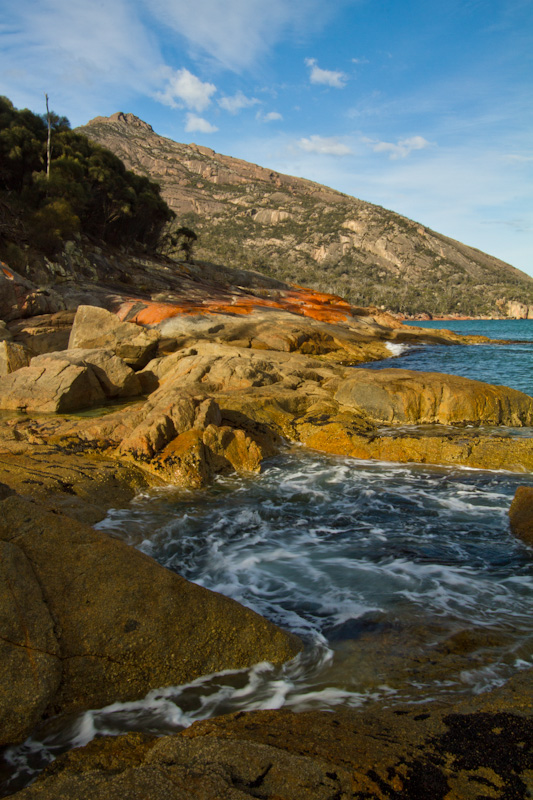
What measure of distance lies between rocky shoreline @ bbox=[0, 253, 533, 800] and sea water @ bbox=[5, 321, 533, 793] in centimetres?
23

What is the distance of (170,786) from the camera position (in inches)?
79.9

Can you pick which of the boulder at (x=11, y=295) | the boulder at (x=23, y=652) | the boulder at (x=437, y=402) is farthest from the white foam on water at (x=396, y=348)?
the boulder at (x=23, y=652)

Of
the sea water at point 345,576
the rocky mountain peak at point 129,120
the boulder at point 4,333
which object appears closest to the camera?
the sea water at point 345,576

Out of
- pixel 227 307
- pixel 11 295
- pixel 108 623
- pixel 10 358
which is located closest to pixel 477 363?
pixel 227 307

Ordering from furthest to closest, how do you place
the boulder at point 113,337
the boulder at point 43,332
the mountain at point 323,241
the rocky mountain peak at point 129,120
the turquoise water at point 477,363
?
1. the rocky mountain peak at point 129,120
2. the mountain at point 323,241
3. the turquoise water at point 477,363
4. the boulder at point 43,332
5. the boulder at point 113,337

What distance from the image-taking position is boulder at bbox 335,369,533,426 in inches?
458

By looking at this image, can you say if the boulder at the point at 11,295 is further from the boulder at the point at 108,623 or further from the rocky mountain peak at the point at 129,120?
the rocky mountain peak at the point at 129,120

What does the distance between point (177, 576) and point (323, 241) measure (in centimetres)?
13933

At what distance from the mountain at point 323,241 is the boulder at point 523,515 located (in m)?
93.9

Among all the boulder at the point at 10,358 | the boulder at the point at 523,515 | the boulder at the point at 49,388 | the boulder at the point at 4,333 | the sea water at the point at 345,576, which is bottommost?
the sea water at the point at 345,576

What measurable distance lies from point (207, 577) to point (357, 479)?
4013 mm

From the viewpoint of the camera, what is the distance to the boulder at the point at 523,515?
6.11 metres

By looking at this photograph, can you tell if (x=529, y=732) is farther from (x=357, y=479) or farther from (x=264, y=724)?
(x=357, y=479)

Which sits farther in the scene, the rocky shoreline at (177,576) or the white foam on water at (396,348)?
the white foam on water at (396,348)
